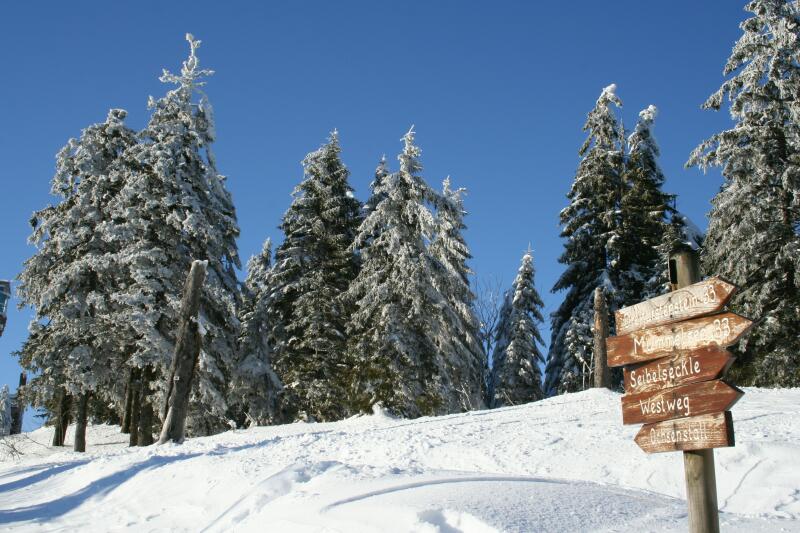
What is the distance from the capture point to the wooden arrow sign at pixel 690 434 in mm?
4410

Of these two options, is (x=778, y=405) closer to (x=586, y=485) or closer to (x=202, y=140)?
(x=586, y=485)

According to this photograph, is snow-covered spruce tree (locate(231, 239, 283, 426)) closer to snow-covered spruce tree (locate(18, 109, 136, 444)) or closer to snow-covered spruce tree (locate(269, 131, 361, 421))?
snow-covered spruce tree (locate(269, 131, 361, 421))

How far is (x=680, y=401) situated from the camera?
4.70 meters

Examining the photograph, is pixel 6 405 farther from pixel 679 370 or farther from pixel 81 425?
pixel 679 370

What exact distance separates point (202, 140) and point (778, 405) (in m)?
19.1

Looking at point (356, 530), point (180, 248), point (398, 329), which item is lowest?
point (356, 530)

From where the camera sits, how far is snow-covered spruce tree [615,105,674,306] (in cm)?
2817

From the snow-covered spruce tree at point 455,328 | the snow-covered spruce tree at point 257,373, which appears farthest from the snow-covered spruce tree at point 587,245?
the snow-covered spruce tree at point 257,373

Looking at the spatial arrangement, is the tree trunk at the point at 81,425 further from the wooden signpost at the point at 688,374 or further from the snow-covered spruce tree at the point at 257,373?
the wooden signpost at the point at 688,374

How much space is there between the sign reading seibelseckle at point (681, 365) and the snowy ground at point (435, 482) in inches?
62.0

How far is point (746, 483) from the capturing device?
8.68 meters

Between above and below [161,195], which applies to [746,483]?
below

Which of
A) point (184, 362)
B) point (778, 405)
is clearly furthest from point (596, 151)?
point (184, 362)

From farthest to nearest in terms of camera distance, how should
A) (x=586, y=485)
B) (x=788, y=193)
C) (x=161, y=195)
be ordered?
(x=161, y=195) → (x=788, y=193) → (x=586, y=485)
